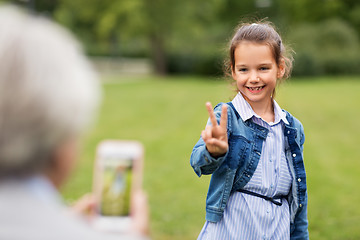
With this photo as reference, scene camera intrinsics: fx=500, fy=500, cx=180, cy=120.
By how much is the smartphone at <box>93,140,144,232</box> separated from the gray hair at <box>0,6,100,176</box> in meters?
0.52


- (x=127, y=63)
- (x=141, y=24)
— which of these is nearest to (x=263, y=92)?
(x=141, y=24)

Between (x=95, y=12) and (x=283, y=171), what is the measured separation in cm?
3240

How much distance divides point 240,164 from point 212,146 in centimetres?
29

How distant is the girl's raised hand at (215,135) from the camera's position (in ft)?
7.53

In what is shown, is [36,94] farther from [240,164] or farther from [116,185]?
[240,164]

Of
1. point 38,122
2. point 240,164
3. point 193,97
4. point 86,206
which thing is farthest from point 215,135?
point 193,97

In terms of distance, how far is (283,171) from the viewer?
262 centimetres

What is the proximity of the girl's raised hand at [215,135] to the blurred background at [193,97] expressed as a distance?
0.65 metres

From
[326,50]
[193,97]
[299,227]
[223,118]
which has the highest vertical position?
[326,50]

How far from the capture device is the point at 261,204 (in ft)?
8.39

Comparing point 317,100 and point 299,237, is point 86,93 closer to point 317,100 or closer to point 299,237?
point 299,237

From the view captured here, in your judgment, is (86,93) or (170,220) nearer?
(86,93)

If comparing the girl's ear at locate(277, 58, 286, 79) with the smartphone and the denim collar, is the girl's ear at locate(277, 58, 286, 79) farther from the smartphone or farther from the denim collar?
the smartphone

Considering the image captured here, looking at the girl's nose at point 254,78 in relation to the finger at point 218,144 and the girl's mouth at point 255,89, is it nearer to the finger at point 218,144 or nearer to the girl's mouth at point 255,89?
the girl's mouth at point 255,89
